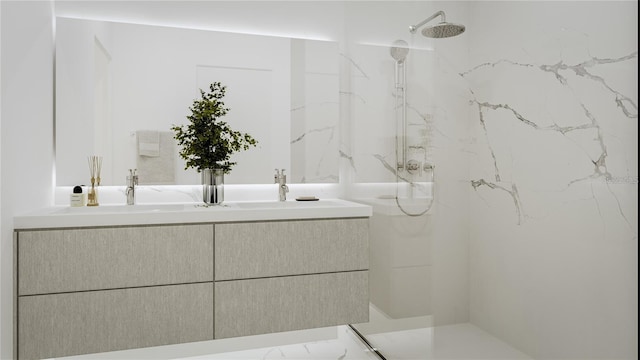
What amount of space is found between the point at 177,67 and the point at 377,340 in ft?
6.18

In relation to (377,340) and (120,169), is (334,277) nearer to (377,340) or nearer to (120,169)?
(377,340)

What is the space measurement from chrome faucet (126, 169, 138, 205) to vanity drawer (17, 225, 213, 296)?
0.47m

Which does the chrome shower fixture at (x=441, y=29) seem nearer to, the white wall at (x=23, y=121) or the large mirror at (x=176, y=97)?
the large mirror at (x=176, y=97)

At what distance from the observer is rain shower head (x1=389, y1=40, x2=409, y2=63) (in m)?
1.95

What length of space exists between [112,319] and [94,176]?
83 cm

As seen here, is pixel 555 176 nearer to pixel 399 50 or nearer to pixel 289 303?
pixel 399 50

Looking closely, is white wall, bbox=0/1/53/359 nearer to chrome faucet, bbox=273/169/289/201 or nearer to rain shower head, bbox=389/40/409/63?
chrome faucet, bbox=273/169/289/201

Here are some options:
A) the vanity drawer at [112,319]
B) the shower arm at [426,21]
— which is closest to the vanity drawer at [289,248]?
the vanity drawer at [112,319]

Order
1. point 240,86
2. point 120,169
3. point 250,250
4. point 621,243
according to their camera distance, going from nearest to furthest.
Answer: point 621,243
point 250,250
point 120,169
point 240,86

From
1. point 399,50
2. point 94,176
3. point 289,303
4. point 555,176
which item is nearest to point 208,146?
point 94,176

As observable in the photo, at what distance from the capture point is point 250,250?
2.02 m

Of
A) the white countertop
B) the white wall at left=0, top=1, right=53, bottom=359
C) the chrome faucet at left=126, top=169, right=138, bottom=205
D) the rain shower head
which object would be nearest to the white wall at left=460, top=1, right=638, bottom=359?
the rain shower head

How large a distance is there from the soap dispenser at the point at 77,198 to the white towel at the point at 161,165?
293 mm

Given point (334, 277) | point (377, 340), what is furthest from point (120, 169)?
point (377, 340)
